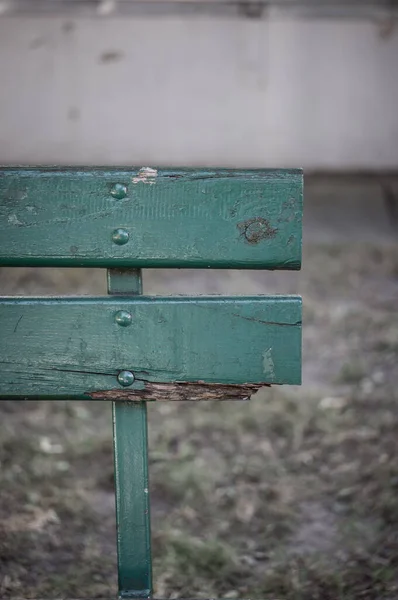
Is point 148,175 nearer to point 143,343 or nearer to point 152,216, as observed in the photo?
point 152,216

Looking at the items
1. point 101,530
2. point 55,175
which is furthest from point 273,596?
point 55,175

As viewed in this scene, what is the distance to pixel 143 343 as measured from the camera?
5.65ft

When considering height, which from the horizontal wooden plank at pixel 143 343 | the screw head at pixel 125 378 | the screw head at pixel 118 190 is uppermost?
the screw head at pixel 118 190

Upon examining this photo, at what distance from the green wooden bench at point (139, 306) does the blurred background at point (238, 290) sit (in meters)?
0.81

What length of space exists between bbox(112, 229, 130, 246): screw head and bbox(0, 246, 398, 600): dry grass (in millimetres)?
1122

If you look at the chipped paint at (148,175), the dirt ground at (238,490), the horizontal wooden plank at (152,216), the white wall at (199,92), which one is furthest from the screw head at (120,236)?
the white wall at (199,92)

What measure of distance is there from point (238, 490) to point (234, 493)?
3cm

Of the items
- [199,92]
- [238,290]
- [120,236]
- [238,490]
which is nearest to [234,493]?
[238,490]

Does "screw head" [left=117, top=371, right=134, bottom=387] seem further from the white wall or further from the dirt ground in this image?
the white wall

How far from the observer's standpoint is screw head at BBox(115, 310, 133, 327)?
67.1 inches

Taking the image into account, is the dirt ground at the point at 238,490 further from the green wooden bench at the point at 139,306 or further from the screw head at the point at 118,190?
the screw head at the point at 118,190

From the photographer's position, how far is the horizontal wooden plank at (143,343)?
1700mm

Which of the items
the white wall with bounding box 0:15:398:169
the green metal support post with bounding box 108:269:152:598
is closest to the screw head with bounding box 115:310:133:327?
the green metal support post with bounding box 108:269:152:598

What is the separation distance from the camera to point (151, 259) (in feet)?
5.51
